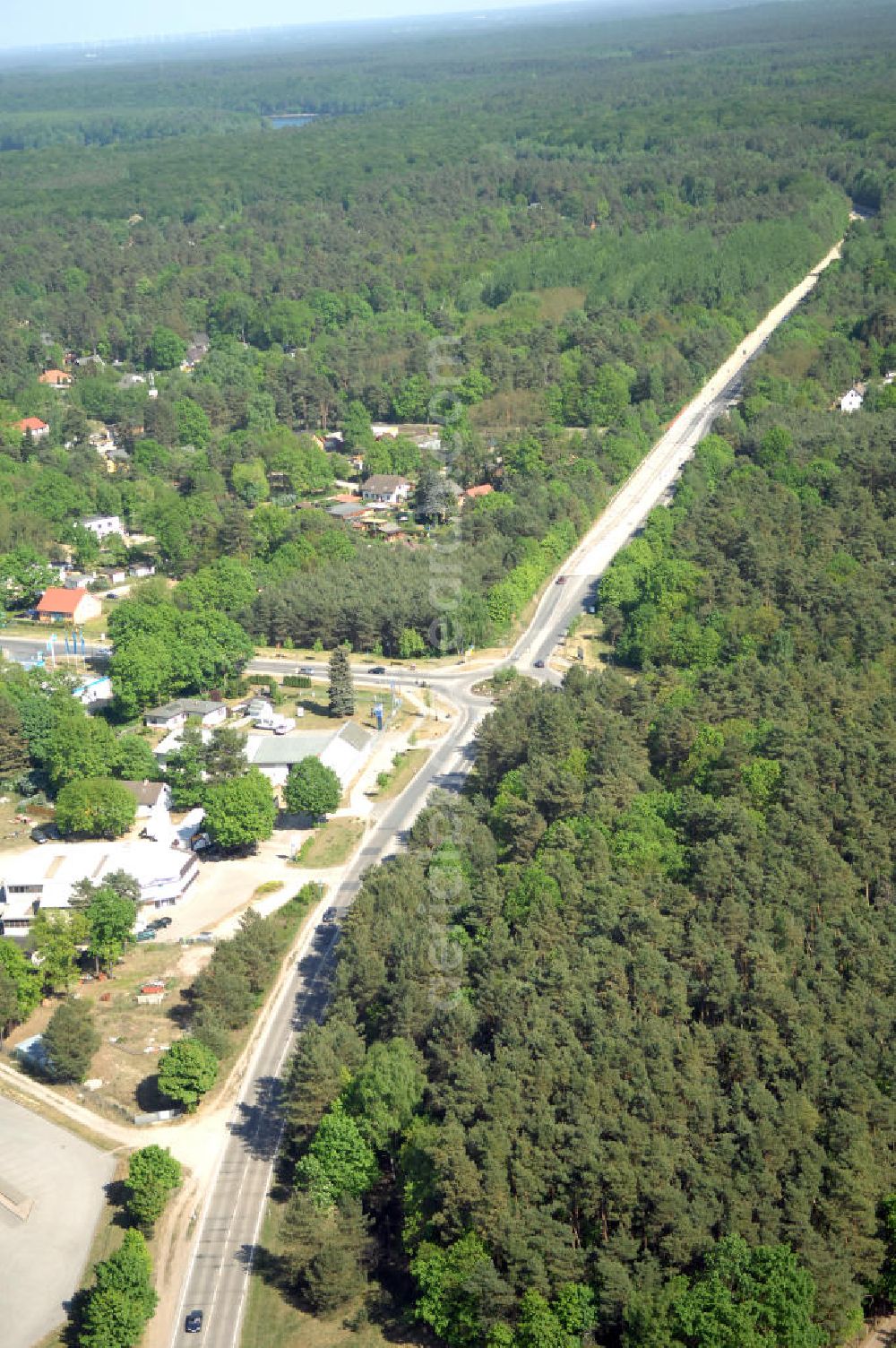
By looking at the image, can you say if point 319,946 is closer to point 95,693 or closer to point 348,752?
point 348,752

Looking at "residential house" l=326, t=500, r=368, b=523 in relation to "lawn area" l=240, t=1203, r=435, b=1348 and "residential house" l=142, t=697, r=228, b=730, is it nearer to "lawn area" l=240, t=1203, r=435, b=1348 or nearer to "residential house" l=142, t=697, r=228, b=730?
"residential house" l=142, t=697, r=228, b=730

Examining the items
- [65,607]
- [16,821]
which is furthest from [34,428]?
[16,821]

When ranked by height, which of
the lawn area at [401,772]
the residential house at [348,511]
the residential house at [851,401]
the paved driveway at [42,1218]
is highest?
the residential house at [851,401]

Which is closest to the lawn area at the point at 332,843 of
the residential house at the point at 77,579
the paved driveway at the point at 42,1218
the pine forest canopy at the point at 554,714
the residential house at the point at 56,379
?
the pine forest canopy at the point at 554,714

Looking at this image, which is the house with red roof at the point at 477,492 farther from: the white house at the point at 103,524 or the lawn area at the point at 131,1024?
the lawn area at the point at 131,1024

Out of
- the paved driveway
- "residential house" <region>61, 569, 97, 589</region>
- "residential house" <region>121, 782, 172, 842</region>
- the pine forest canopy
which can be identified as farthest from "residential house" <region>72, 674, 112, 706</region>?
the paved driveway

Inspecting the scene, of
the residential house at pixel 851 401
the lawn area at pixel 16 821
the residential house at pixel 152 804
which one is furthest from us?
the residential house at pixel 851 401

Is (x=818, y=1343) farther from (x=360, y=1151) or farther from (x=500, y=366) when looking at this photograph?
(x=500, y=366)
